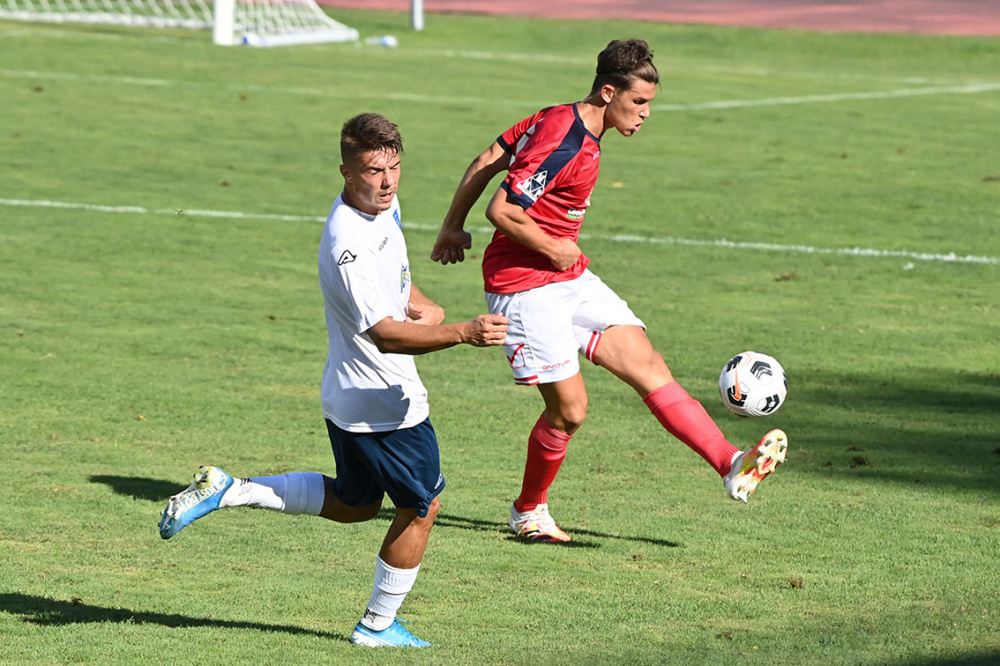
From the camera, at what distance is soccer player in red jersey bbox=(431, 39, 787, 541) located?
21.1ft

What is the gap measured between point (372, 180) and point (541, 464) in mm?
2108

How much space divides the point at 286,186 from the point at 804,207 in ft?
16.9

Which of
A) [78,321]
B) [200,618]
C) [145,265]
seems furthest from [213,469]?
[145,265]

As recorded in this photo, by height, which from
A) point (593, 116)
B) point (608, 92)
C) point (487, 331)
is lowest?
point (487, 331)

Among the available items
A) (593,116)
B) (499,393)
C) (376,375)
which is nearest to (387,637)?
(376,375)

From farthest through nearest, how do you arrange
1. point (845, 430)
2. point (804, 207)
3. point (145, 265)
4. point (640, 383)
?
point (804, 207)
point (145, 265)
point (845, 430)
point (640, 383)

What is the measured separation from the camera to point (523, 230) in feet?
21.0

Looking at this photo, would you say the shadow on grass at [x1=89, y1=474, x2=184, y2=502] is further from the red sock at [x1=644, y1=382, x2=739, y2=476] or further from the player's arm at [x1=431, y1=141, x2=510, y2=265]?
the red sock at [x1=644, y1=382, x2=739, y2=476]

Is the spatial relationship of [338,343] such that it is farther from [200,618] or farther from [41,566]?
[41,566]

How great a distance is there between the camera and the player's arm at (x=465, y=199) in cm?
660

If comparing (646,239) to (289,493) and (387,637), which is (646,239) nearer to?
(289,493)

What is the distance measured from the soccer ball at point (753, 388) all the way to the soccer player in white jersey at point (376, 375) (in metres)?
1.99

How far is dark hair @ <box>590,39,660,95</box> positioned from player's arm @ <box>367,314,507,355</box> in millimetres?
1940

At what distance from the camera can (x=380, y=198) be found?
197 inches
